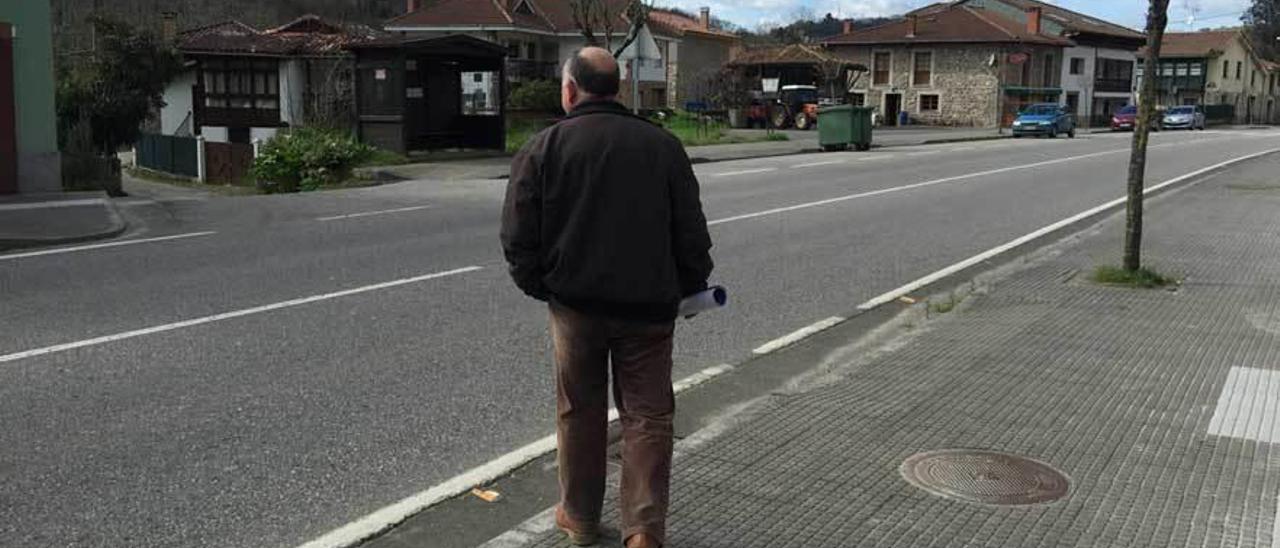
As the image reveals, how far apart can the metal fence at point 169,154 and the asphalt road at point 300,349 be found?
1453 cm

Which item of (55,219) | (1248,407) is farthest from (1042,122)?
(1248,407)

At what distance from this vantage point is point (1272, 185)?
2125 centimetres

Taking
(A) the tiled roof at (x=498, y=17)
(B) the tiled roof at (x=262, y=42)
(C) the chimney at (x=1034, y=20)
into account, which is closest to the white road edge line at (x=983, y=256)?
(B) the tiled roof at (x=262, y=42)

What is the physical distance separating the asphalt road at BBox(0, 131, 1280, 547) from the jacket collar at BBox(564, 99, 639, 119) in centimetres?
181

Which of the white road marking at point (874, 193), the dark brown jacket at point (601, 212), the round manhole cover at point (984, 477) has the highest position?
the dark brown jacket at point (601, 212)

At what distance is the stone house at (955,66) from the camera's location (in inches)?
2525

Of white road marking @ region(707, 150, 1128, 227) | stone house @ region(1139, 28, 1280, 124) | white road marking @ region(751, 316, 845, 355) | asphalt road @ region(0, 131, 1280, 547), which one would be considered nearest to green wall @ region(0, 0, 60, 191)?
asphalt road @ region(0, 131, 1280, 547)

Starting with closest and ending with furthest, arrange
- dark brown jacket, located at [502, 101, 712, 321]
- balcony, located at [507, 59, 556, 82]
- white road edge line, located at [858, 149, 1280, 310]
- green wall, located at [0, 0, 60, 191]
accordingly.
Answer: dark brown jacket, located at [502, 101, 712, 321], white road edge line, located at [858, 149, 1280, 310], green wall, located at [0, 0, 60, 191], balcony, located at [507, 59, 556, 82]

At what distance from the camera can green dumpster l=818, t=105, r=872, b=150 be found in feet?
111

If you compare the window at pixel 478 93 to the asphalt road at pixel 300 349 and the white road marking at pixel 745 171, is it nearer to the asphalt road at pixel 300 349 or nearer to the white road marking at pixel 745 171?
the white road marking at pixel 745 171

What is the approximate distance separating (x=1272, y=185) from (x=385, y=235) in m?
16.9

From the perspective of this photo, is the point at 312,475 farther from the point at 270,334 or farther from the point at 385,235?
the point at 385,235

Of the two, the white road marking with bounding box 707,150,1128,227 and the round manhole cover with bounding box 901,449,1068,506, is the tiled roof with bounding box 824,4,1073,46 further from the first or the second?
the round manhole cover with bounding box 901,449,1068,506

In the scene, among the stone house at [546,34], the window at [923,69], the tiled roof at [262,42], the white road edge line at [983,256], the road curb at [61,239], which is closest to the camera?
the white road edge line at [983,256]
